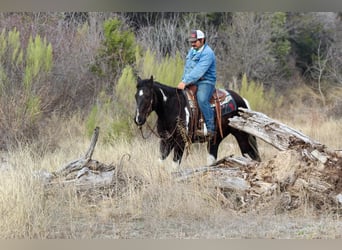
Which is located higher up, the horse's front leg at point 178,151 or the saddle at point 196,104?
the saddle at point 196,104

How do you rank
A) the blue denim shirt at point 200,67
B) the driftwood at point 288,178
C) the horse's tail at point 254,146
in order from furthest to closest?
the horse's tail at point 254,146, the blue denim shirt at point 200,67, the driftwood at point 288,178

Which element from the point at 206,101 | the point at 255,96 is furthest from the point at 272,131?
the point at 255,96

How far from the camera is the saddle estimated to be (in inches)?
348

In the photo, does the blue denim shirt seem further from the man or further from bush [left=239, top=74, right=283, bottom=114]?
bush [left=239, top=74, right=283, bottom=114]

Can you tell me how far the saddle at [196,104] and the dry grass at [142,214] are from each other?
2.91ft

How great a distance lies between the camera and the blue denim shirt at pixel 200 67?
8719 mm

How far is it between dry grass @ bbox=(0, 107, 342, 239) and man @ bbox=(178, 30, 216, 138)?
1.07 metres

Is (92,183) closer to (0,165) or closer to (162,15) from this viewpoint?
(0,165)

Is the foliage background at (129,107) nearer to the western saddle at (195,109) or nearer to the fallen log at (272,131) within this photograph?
the western saddle at (195,109)

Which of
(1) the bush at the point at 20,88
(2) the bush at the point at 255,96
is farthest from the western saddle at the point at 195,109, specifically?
(2) the bush at the point at 255,96

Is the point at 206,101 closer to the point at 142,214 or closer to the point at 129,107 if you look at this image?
the point at 142,214

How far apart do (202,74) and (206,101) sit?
0.40 meters

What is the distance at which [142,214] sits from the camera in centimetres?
718

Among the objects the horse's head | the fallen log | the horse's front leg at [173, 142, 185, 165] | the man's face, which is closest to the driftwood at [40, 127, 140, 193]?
the horse's head
